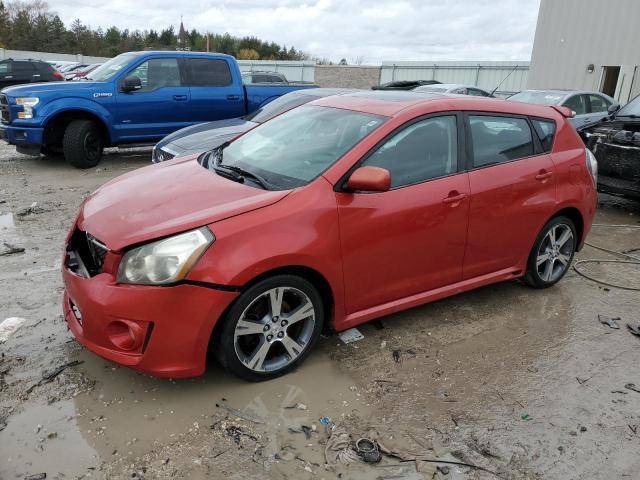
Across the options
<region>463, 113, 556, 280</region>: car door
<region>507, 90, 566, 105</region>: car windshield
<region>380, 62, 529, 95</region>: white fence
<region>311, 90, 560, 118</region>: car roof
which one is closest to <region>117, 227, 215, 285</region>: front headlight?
<region>311, 90, 560, 118</region>: car roof

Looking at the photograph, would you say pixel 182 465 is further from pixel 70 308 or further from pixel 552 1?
pixel 552 1

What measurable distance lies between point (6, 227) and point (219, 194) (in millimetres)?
4040

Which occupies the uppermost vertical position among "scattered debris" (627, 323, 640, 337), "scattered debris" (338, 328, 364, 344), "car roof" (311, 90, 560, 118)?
"car roof" (311, 90, 560, 118)

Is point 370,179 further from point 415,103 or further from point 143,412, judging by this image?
point 143,412

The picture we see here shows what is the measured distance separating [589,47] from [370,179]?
63.5 ft

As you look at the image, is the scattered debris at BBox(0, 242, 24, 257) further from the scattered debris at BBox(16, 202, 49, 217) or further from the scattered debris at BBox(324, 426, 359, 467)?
the scattered debris at BBox(324, 426, 359, 467)

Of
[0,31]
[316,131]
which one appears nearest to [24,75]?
[316,131]

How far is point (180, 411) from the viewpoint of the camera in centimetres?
287

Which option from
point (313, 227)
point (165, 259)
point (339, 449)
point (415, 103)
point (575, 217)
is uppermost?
point (415, 103)

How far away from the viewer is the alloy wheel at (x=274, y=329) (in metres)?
2.98

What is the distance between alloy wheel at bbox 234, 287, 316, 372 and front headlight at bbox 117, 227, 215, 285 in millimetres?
427

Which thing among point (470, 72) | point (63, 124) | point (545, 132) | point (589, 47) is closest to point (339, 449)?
point (545, 132)

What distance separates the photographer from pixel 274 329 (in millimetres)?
3062

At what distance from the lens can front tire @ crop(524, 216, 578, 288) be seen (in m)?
4.37
